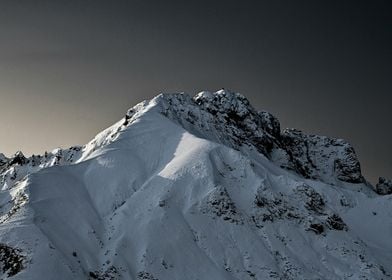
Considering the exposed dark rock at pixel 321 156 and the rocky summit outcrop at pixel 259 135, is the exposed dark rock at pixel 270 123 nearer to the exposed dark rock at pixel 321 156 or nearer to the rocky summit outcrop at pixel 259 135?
the rocky summit outcrop at pixel 259 135

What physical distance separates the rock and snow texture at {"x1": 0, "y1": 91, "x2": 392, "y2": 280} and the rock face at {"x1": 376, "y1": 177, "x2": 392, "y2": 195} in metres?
64.4

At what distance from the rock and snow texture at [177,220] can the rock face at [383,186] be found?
64362 millimetres

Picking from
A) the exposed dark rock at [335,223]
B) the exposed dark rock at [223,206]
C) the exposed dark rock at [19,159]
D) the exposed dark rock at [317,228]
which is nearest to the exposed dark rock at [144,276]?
the exposed dark rock at [223,206]

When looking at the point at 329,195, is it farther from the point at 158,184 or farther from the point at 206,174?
the point at 158,184

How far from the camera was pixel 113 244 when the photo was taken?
194ft

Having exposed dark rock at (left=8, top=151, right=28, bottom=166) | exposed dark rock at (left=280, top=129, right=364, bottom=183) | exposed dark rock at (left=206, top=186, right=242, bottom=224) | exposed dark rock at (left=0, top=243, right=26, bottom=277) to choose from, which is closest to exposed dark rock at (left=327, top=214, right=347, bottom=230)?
exposed dark rock at (left=206, top=186, right=242, bottom=224)

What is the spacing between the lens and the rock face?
151 metres

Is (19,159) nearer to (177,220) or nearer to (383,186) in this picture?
(177,220)

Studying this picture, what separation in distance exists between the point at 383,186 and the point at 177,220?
111 meters

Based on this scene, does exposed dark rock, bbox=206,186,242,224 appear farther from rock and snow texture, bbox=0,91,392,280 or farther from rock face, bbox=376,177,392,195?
rock face, bbox=376,177,392,195

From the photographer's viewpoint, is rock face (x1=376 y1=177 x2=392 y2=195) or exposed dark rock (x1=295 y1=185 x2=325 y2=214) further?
rock face (x1=376 y1=177 x2=392 y2=195)

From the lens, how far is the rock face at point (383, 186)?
15069 centimetres

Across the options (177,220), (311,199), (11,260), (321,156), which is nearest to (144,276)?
(177,220)

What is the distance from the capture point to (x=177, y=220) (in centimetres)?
6331
